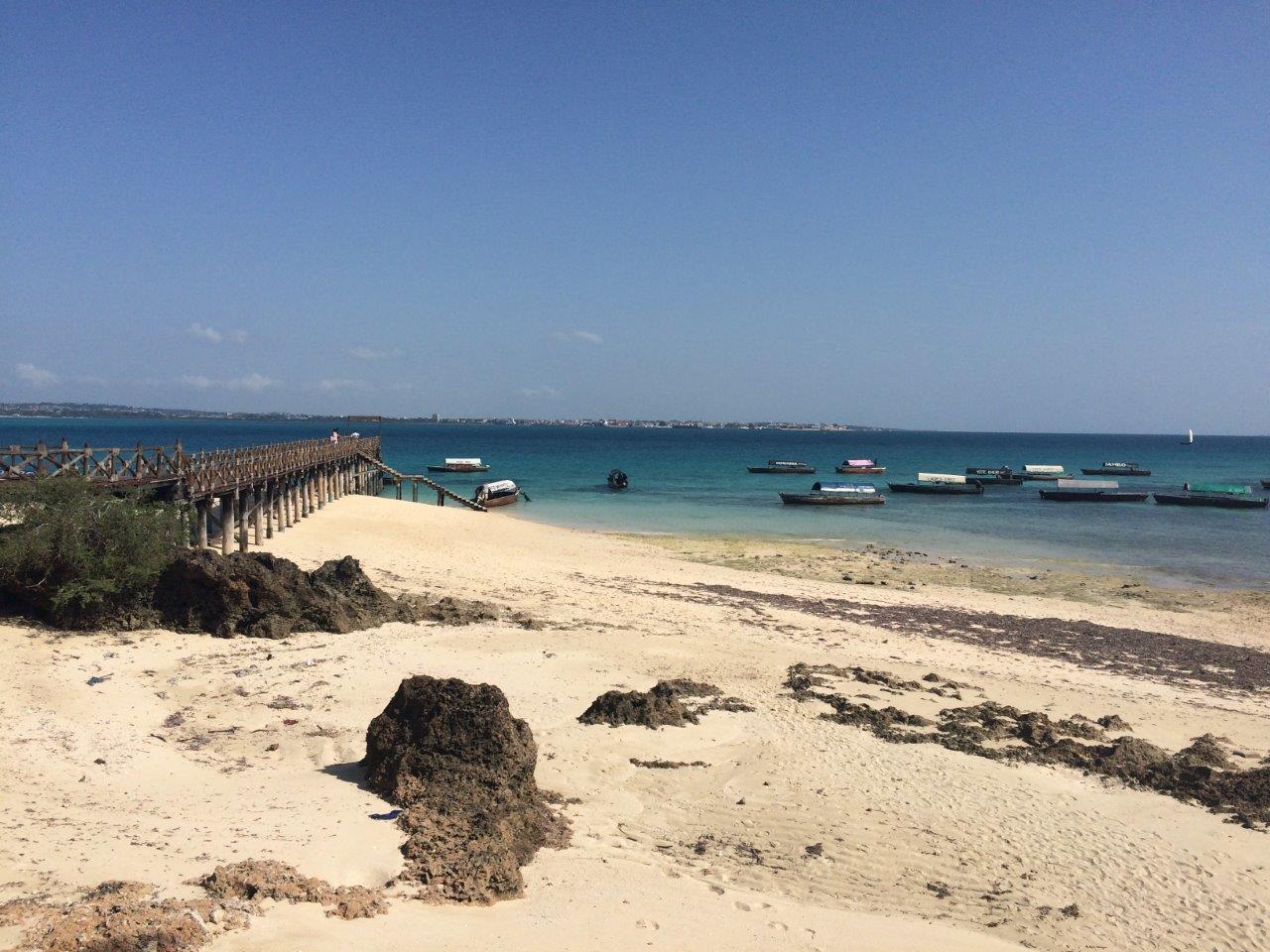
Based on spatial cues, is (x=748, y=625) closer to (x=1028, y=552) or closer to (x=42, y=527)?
(x=42, y=527)

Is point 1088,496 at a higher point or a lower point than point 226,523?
lower

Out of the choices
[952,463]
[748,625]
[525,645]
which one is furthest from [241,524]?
[952,463]

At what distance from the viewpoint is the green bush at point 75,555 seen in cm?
1330

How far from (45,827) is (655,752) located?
20.5 ft

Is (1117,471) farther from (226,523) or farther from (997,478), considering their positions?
(226,523)

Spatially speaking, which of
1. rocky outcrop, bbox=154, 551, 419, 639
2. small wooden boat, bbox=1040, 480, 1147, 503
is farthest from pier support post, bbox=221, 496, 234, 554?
small wooden boat, bbox=1040, 480, 1147, 503

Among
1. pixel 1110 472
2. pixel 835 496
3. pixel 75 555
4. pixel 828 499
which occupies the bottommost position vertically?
pixel 828 499

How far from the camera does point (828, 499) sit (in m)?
53.8

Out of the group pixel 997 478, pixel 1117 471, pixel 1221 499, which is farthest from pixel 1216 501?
pixel 1117 471

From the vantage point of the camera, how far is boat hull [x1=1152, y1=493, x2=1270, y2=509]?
56781 millimetres

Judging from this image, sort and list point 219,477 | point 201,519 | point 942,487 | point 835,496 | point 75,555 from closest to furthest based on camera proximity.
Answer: point 75,555 < point 201,519 < point 219,477 < point 835,496 < point 942,487

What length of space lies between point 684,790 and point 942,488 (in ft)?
195

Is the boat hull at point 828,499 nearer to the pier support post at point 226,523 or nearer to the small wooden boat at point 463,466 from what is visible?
the small wooden boat at point 463,466

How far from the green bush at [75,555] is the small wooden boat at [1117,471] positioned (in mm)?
91784
